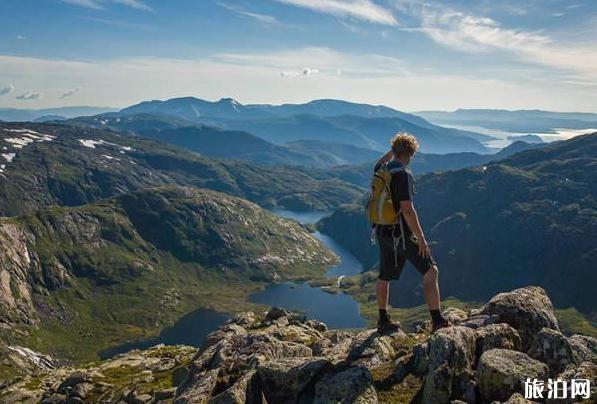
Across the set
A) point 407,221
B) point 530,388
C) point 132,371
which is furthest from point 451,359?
point 132,371

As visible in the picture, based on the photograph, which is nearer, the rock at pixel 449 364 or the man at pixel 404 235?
the rock at pixel 449 364

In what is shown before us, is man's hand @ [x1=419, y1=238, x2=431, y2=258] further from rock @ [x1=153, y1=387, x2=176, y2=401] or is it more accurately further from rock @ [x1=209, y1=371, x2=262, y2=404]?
rock @ [x1=153, y1=387, x2=176, y2=401]

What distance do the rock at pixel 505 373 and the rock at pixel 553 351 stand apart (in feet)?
3.61

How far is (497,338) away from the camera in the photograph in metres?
19.1

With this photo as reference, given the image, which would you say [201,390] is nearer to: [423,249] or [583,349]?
[423,249]

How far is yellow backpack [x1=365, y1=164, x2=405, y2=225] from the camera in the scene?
19359mm

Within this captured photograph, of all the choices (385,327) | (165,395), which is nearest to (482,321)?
(385,327)

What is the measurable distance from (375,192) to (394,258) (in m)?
2.87

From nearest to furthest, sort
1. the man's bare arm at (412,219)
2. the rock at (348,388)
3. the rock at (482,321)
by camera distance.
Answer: the rock at (348,388), the man's bare arm at (412,219), the rock at (482,321)

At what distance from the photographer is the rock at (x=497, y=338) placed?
18859mm

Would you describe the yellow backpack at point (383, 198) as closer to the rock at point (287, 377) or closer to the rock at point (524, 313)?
the rock at point (287, 377)

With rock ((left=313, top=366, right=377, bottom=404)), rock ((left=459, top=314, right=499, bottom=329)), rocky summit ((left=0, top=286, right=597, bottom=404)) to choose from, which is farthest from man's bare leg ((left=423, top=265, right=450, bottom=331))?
rock ((left=313, top=366, right=377, bottom=404))

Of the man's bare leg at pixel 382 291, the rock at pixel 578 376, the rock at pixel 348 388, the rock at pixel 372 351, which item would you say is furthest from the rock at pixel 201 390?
the rock at pixel 578 376

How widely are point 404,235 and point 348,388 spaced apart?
6.30m
